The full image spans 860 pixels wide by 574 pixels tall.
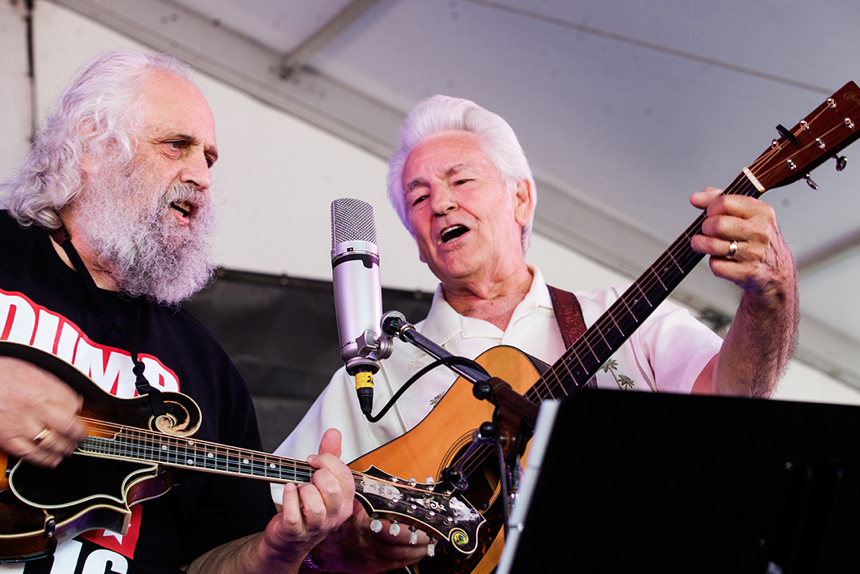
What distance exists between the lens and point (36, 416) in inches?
58.0

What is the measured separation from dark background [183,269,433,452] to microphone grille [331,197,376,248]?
184cm

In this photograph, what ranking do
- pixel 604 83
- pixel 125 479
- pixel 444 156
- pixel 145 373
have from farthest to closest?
1. pixel 604 83
2. pixel 444 156
3. pixel 145 373
4. pixel 125 479

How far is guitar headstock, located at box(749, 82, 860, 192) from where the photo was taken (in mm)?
1641

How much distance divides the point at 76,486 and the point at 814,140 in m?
1.84

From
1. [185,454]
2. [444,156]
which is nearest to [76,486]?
[185,454]

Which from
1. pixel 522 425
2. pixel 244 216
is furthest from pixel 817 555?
pixel 244 216

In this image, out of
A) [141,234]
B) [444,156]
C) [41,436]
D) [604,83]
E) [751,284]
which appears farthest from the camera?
[604,83]

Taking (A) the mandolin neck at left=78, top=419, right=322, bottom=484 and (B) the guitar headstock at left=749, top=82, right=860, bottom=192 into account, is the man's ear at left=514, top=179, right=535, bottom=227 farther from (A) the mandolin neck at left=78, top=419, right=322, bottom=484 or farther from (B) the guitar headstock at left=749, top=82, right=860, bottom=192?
(A) the mandolin neck at left=78, top=419, right=322, bottom=484

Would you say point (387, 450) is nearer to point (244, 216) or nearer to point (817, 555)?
point (817, 555)

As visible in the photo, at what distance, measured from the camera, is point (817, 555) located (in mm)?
1001

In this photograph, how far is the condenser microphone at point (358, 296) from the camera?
1560 millimetres

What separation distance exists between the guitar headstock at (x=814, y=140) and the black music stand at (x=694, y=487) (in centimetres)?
86

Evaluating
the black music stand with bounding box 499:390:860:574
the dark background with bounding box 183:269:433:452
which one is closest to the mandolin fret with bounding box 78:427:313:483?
the black music stand with bounding box 499:390:860:574

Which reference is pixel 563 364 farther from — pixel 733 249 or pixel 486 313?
pixel 486 313
